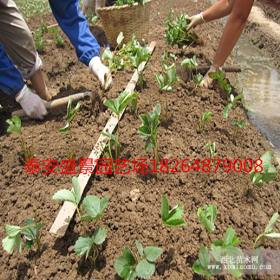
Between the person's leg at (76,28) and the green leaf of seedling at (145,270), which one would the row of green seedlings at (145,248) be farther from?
the person's leg at (76,28)

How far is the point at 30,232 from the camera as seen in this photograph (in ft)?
3.76

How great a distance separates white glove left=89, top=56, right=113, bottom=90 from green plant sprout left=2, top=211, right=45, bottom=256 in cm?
126

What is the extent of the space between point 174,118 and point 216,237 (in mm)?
987

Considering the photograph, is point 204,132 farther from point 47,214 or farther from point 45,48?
point 45,48

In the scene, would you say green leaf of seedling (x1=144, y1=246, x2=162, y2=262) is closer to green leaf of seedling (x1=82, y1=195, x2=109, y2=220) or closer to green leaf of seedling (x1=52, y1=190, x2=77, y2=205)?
green leaf of seedling (x1=82, y1=195, x2=109, y2=220)

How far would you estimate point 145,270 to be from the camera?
0.95 metres

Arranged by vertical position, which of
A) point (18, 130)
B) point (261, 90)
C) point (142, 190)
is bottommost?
point (261, 90)

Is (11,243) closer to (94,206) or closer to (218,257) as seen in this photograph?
(94,206)

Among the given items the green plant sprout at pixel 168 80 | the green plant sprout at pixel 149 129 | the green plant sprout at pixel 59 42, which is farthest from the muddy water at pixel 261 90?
the green plant sprout at pixel 59 42

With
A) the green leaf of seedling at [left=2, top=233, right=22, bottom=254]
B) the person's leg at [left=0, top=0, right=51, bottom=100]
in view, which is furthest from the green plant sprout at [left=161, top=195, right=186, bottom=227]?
the person's leg at [left=0, top=0, right=51, bottom=100]

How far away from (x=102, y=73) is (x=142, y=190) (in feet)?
3.96

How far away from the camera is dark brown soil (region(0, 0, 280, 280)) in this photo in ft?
3.92

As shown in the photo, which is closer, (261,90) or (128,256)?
(128,256)

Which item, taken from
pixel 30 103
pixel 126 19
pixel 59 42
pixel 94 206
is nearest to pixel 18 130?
pixel 30 103
